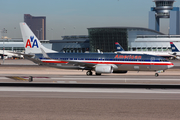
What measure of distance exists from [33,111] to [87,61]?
32.0 meters

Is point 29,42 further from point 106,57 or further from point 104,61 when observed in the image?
point 106,57

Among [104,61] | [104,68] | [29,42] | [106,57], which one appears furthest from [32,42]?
[104,68]

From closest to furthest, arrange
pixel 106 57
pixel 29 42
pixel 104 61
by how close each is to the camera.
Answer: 1. pixel 104 61
2. pixel 106 57
3. pixel 29 42

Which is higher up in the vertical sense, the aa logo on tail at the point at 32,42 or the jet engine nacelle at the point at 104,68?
the aa logo on tail at the point at 32,42

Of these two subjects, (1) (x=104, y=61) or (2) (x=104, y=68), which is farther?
(1) (x=104, y=61)

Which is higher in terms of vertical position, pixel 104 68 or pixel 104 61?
pixel 104 61

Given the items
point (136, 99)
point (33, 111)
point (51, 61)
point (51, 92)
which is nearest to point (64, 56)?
point (51, 61)

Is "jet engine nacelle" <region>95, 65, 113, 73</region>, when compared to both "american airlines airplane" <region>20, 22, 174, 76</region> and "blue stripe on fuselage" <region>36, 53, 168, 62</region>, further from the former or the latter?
"blue stripe on fuselage" <region>36, 53, 168, 62</region>

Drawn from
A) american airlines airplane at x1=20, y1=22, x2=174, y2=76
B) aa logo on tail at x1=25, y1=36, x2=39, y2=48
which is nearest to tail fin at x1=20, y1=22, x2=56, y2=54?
aa logo on tail at x1=25, y1=36, x2=39, y2=48

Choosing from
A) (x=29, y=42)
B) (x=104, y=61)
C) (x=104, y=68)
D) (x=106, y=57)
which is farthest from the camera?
(x=29, y=42)

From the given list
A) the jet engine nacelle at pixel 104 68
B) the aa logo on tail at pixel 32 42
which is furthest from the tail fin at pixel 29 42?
the jet engine nacelle at pixel 104 68

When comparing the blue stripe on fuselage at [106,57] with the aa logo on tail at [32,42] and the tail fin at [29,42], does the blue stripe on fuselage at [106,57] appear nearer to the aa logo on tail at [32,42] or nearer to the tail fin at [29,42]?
the tail fin at [29,42]

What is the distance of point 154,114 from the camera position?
18438 millimetres

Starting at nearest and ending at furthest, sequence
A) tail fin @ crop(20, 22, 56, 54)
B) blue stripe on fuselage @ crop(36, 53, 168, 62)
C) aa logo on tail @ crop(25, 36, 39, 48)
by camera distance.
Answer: blue stripe on fuselage @ crop(36, 53, 168, 62) → tail fin @ crop(20, 22, 56, 54) → aa logo on tail @ crop(25, 36, 39, 48)
